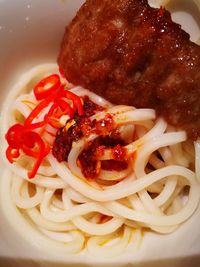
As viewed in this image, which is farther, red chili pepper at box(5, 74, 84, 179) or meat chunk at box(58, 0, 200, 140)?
red chili pepper at box(5, 74, 84, 179)

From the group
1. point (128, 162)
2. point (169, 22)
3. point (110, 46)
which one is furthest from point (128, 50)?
point (128, 162)

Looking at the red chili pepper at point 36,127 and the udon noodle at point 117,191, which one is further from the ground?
the red chili pepper at point 36,127

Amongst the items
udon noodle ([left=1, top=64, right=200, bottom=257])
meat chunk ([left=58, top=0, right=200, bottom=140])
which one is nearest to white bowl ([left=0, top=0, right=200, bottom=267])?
udon noodle ([left=1, top=64, right=200, bottom=257])

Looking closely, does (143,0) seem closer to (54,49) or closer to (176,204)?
(54,49)

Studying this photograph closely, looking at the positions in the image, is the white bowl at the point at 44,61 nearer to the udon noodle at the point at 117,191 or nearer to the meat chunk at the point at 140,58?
the udon noodle at the point at 117,191

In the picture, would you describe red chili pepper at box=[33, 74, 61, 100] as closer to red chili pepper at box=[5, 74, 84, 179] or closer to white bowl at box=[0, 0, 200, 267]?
red chili pepper at box=[5, 74, 84, 179]

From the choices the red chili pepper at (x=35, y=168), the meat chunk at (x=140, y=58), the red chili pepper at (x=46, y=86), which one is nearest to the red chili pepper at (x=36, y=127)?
the red chili pepper at (x=35, y=168)
